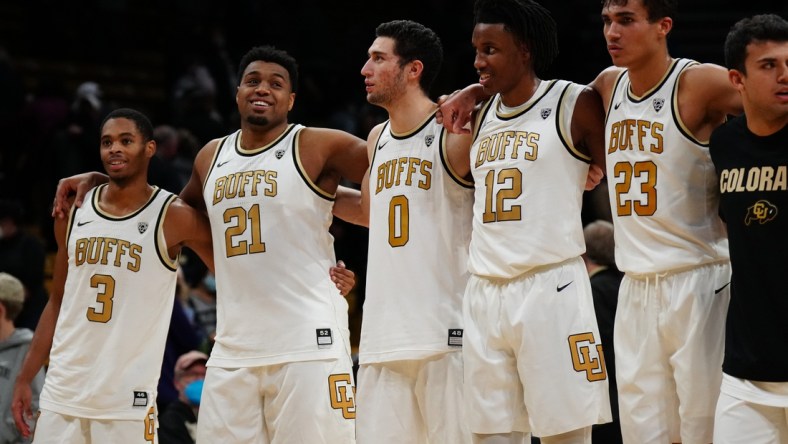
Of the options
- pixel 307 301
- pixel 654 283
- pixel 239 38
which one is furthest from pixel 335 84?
pixel 654 283

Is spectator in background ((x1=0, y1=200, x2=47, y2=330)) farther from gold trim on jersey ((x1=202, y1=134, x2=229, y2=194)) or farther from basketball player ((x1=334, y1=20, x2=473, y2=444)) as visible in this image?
basketball player ((x1=334, y1=20, x2=473, y2=444))

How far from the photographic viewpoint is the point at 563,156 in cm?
552

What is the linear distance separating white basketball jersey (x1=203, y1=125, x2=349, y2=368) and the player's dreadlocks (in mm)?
1397

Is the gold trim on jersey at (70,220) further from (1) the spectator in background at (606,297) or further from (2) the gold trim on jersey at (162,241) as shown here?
(1) the spectator in background at (606,297)

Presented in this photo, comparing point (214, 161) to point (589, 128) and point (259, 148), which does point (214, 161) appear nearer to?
point (259, 148)

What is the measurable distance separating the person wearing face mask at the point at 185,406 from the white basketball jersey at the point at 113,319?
168 cm

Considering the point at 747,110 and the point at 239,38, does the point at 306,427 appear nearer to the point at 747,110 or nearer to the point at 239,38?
the point at 747,110

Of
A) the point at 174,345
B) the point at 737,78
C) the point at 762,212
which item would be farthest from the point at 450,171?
the point at 174,345

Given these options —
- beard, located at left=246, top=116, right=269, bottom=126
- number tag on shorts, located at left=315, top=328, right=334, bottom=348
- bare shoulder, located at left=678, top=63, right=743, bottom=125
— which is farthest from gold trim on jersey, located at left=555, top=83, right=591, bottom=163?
beard, located at left=246, top=116, right=269, bottom=126

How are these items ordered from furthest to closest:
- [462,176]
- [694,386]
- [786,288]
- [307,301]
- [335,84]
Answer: [335,84] → [307,301] → [462,176] → [694,386] → [786,288]

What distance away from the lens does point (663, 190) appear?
5.26 meters

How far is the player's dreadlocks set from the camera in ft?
18.7

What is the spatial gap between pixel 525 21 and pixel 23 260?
20.8 feet

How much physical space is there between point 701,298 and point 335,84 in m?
11.4
